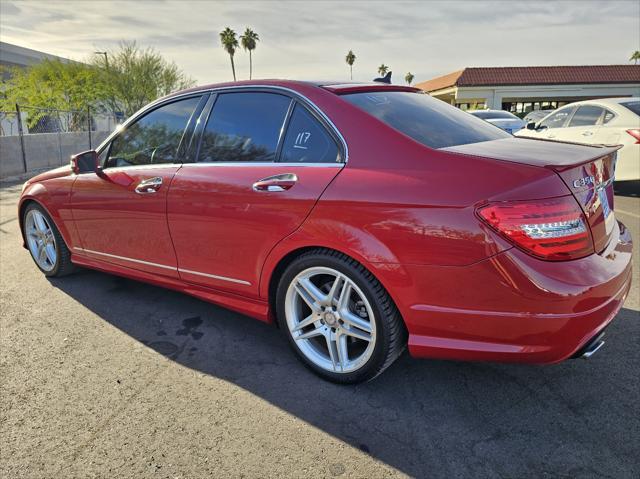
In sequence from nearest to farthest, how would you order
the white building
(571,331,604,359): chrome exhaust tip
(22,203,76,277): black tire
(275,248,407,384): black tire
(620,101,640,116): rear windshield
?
(571,331,604,359): chrome exhaust tip
(275,248,407,384): black tire
(22,203,76,277): black tire
(620,101,640,116): rear windshield
the white building

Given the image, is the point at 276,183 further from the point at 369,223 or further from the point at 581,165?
the point at 581,165

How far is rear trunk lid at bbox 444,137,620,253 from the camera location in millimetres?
2225

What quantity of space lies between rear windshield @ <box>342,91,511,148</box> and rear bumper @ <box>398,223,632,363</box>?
0.72 metres

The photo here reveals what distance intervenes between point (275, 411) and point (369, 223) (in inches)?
43.3

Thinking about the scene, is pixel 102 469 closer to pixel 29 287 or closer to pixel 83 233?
pixel 83 233

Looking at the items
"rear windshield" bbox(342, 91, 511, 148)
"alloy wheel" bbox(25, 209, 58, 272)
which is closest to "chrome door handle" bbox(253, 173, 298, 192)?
"rear windshield" bbox(342, 91, 511, 148)

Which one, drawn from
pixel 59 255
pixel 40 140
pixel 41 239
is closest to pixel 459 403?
pixel 59 255

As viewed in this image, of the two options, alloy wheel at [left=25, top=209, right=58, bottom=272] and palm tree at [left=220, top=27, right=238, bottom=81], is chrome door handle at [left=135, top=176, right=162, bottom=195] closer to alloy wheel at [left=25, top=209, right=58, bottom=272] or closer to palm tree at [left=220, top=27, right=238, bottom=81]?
alloy wheel at [left=25, top=209, right=58, bottom=272]

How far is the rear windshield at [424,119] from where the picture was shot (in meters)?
2.60

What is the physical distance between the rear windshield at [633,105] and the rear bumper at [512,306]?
674 centimetres

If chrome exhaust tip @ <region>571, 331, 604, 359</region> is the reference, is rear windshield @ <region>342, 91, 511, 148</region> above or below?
above

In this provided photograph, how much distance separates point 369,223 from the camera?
2395mm

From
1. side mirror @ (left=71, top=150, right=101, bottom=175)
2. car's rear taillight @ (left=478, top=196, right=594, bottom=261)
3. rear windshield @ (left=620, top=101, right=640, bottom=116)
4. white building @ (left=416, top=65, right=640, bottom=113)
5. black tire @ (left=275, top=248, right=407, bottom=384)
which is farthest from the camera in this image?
white building @ (left=416, top=65, right=640, bottom=113)

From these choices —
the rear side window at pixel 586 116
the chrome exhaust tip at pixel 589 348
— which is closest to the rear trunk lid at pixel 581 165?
the chrome exhaust tip at pixel 589 348
